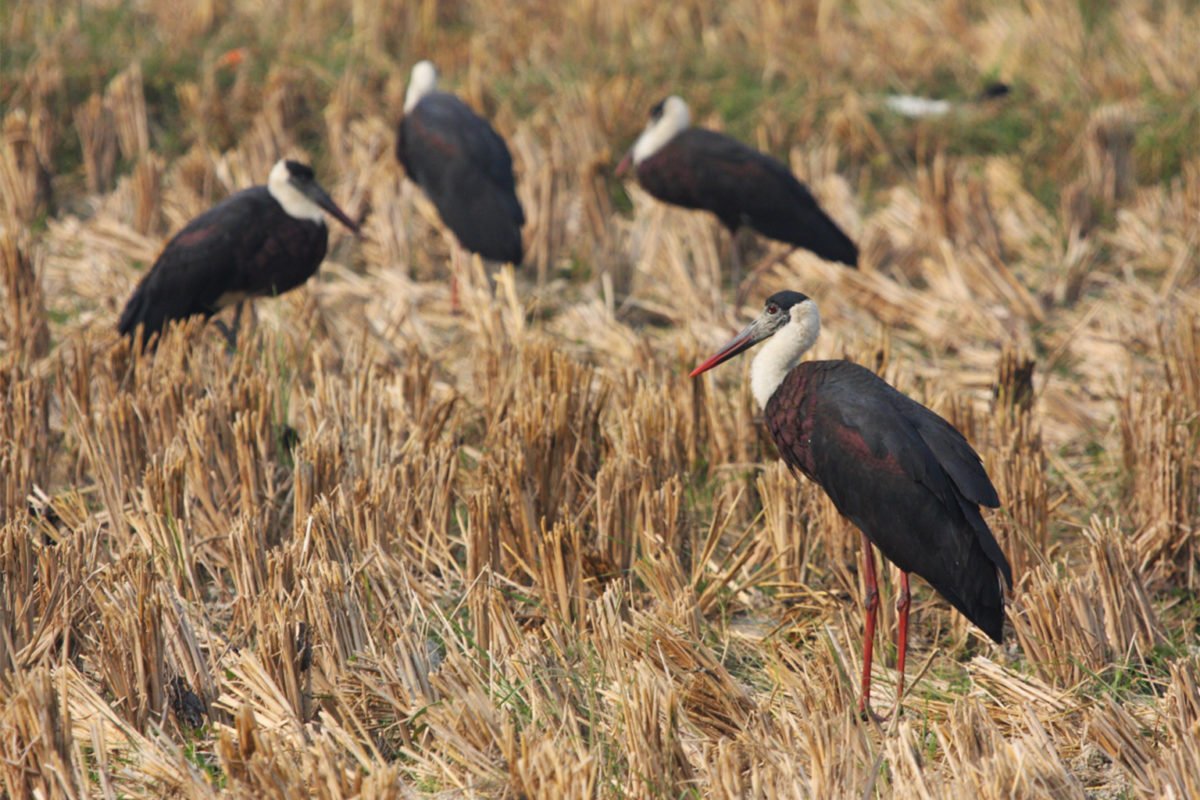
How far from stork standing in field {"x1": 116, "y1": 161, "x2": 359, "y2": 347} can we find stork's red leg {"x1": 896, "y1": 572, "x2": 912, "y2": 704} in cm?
298

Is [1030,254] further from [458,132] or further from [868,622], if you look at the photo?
[868,622]

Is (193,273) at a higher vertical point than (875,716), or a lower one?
higher

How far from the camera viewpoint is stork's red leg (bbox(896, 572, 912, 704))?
12.2 feet

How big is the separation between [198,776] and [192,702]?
426 millimetres

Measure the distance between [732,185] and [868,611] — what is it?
3320 mm

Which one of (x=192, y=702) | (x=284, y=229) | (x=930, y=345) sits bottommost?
(x=930, y=345)

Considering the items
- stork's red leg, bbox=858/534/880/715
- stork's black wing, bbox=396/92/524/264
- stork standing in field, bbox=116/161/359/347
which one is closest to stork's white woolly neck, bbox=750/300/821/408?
stork's red leg, bbox=858/534/880/715

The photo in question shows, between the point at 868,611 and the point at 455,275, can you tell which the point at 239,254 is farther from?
the point at 868,611

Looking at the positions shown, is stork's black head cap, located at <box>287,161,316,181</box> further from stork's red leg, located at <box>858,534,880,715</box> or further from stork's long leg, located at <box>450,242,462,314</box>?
stork's red leg, located at <box>858,534,880,715</box>

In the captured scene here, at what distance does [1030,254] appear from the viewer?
7242mm

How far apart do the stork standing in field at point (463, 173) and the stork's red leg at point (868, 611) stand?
2939mm

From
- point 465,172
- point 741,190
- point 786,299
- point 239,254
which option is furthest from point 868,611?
point 465,172

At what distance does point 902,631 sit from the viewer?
12.6 feet

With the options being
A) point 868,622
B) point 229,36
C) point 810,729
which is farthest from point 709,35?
point 810,729
